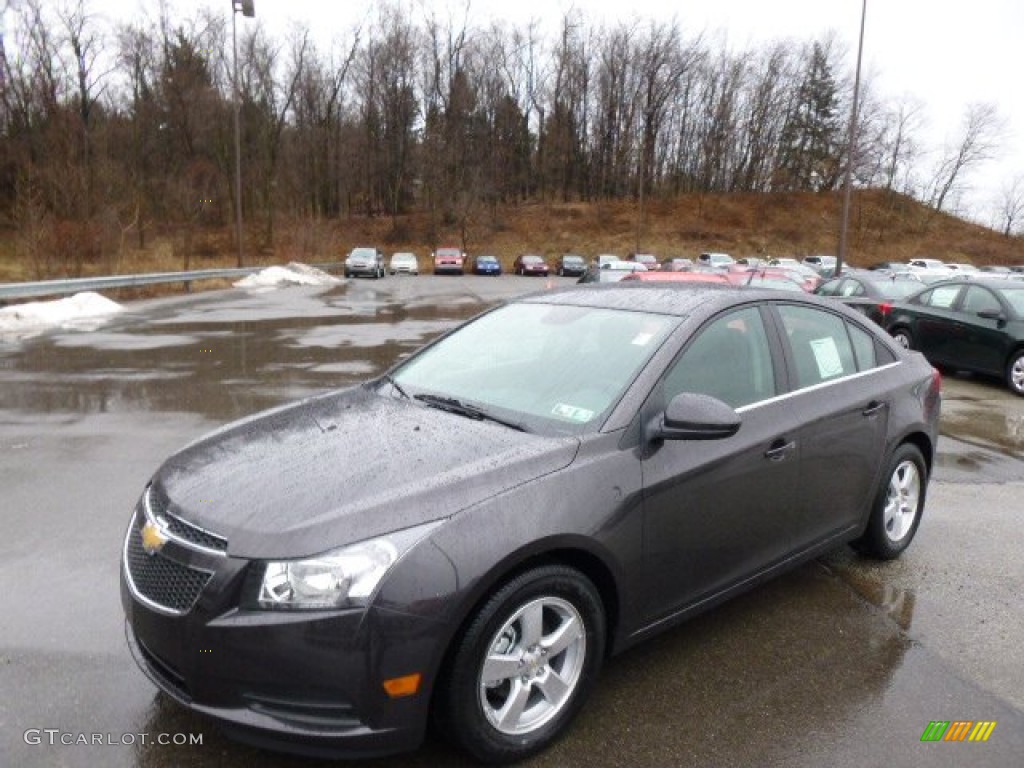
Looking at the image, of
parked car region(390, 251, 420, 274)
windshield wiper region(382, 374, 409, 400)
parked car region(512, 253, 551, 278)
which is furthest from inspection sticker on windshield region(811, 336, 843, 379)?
parked car region(512, 253, 551, 278)

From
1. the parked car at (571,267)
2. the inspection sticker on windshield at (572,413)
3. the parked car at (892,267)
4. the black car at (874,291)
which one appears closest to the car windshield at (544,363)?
the inspection sticker on windshield at (572,413)

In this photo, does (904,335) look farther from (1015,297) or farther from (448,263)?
(448,263)

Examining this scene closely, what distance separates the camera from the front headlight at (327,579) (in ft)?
7.30

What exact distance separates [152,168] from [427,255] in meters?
20.8

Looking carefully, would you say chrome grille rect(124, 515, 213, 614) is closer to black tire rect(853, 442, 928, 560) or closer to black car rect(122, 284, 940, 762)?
black car rect(122, 284, 940, 762)

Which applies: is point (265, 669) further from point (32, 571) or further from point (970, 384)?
point (970, 384)

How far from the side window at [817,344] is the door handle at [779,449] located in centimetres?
37

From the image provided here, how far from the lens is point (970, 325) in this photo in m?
10.9

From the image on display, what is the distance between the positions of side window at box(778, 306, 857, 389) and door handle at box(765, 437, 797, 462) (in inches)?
14.5

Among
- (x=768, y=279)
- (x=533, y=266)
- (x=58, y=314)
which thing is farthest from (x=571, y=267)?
(x=58, y=314)

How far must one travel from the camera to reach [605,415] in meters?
2.95

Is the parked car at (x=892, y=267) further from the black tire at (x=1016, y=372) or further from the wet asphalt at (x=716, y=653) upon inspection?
the wet asphalt at (x=716, y=653)

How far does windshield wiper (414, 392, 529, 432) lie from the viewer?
3021 millimetres

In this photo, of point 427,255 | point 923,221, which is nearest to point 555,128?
point 427,255
